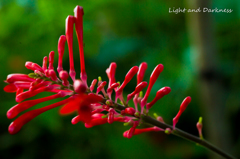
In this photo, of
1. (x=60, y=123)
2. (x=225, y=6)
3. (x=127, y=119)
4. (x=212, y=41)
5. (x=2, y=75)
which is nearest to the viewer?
(x=127, y=119)

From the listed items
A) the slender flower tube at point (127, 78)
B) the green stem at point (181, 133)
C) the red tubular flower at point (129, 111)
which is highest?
the slender flower tube at point (127, 78)

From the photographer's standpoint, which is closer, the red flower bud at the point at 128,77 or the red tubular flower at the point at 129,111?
the red tubular flower at the point at 129,111

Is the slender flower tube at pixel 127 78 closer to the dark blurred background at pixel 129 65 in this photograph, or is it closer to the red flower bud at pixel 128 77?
the red flower bud at pixel 128 77

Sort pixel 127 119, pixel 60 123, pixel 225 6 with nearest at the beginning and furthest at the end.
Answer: pixel 127 119, pixel 60 123, pixel 225 6

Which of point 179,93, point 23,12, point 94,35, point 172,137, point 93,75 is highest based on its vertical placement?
point 23,12

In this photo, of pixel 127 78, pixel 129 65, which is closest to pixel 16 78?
pixel 127 78

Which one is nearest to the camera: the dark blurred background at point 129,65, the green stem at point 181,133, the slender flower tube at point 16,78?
the slender flower tube at point 16,78

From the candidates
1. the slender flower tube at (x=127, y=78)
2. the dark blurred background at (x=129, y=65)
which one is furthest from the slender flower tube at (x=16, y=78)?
the dark blurred background at (x=129, y=65)

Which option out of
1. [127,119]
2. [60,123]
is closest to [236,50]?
Result: [60,123]

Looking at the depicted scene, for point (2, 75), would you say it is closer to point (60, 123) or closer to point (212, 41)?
point (60, 123)
